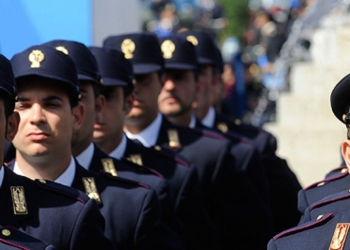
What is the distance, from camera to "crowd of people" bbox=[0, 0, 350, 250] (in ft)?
16.1

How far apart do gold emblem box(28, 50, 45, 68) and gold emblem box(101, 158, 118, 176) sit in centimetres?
86

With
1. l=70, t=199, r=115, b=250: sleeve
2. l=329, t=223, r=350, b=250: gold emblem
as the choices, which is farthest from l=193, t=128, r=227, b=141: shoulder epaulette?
l=329, t=223, r=350, b=250: gold emblem

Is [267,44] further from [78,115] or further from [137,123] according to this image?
[78,115]

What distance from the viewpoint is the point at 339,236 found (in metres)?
4.28

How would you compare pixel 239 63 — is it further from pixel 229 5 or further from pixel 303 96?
pixel 229 5

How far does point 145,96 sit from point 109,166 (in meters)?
1.33

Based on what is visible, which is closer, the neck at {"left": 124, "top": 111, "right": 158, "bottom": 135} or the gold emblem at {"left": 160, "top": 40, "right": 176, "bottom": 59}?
the neck at {"left": 124, "top": 111, "right": 158, "bottom": 135}

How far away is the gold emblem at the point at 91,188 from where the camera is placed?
5.69 meters

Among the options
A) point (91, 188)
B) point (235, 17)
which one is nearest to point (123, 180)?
point (91, 188)

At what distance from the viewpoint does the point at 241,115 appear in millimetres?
17391

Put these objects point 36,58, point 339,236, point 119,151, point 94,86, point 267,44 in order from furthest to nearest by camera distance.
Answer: point 267,44, point 119,151, point 94,86, point 36,58, point 339,236

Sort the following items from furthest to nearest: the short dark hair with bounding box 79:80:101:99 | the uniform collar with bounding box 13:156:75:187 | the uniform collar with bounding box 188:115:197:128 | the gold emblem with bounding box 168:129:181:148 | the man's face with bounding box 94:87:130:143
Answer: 1. the uniform collar with bounding box 188:115:197:128
2. the gold emblem with bounding box 168:129:181:148
3. the man's face with bounding box 94:87:130:143
4. the short dark hair with bounding box 79:80:101:99
5. the uniform collar with bounding box 13:156:75:187

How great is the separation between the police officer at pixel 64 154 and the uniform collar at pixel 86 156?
1.06 feet

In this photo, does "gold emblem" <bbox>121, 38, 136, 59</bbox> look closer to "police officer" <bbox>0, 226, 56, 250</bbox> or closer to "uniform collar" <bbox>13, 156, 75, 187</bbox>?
"uniform collar" <bbox>13, 156, 75, 187</bbox>
